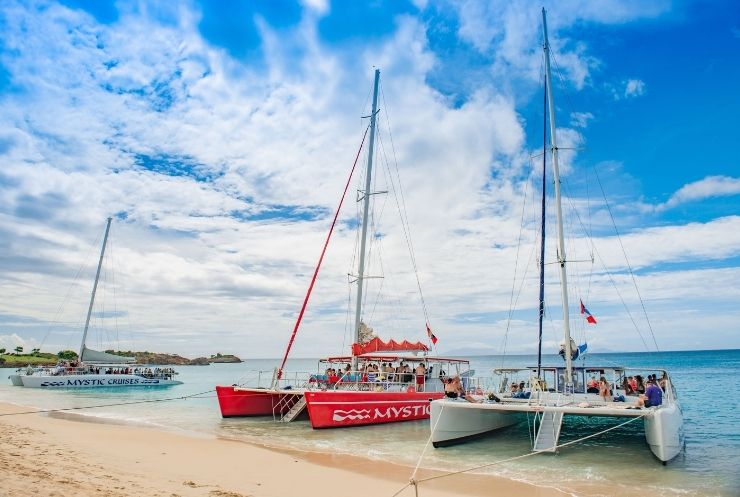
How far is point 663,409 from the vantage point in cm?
1328

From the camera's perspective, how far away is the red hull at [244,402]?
22.3 m

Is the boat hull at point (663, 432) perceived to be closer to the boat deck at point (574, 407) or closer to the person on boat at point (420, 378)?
the boat deck at point (574, 407)

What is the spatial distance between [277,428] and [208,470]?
8.31m

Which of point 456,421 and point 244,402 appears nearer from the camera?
point 456,421

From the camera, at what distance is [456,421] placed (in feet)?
51.3

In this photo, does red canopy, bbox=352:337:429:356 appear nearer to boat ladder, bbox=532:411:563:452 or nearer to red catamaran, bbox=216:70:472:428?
red catamaran, bbox=216:70:472:428

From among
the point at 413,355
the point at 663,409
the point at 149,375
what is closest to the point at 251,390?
the point at 413,355

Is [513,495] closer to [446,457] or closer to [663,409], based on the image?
[446,457]

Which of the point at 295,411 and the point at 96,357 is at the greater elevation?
the point at 96,357

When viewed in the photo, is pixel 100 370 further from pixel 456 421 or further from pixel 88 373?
pixel 456 421

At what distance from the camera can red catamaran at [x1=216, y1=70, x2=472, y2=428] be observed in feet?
61.9

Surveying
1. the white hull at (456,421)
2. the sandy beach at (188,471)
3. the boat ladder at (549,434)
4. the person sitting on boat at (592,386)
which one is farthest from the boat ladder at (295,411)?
the person sitting on boat at (592,386)

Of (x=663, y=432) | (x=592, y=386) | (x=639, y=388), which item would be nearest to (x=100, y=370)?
(x=592, y=386)

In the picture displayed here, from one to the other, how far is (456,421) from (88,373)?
40.0 metres
